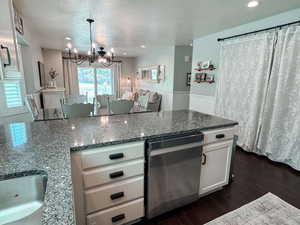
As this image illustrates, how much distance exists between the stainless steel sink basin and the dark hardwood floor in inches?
43.6

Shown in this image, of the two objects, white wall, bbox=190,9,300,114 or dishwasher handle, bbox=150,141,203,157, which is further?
white wall, bbox=190,9,300,114

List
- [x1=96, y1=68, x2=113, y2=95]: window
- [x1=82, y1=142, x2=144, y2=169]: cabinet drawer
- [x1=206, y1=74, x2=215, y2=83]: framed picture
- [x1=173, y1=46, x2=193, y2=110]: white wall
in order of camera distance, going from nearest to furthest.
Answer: [x1=82, y1=142, x2=144, y2=169]: cabinet drawer
[x1=206, y1=74, x2=215, y2=83]: framed picture
[x1=173, y1=46, x2=193, y2=110]: white wall
[x1=96, y1=68, x2=113, y2=95]: window

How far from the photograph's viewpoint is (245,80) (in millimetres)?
3086

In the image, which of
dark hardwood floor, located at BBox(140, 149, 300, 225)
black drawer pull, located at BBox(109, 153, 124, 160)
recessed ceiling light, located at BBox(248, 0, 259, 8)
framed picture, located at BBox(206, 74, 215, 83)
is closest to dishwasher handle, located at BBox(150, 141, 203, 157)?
black drawer pull, located at BBox(109, 153, 124, 160)

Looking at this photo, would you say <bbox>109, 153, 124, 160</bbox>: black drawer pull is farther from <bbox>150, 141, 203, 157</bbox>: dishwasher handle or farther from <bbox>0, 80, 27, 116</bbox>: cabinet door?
<bbox>0, 80, 27, 116</bbox>: cabinet door

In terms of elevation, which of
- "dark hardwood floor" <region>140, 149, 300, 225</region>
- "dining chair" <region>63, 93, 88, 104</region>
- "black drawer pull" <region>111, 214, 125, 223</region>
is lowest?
"dark hardwood floor" <region>140, 149, 300, 225</region>

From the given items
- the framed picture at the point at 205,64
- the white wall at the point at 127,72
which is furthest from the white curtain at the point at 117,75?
the framed picture at the point at 205,64

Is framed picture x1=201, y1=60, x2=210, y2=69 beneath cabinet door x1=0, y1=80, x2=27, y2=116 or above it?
above

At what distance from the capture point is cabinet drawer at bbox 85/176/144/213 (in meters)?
1.28

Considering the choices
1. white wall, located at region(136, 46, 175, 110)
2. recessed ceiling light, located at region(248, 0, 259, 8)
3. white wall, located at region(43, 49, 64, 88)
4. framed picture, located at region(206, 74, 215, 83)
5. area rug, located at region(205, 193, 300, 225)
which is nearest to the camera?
area rug, located at region(205, 193, 300, 225)

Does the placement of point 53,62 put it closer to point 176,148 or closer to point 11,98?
point 11,98

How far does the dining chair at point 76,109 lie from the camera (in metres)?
2.38

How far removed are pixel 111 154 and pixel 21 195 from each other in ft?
1.88

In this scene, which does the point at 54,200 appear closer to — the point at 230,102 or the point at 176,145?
the point at 176,145
